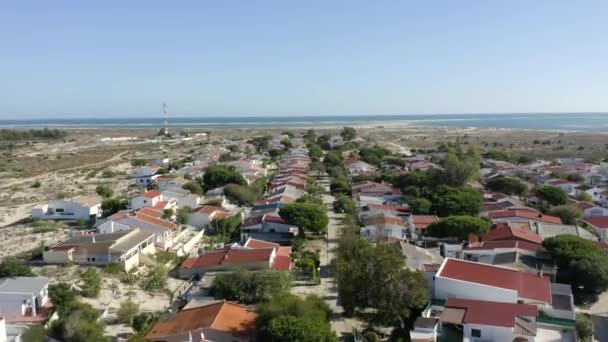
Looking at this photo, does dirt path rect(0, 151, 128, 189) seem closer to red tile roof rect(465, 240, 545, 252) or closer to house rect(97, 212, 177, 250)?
house rect(97, 212, 177, 250)

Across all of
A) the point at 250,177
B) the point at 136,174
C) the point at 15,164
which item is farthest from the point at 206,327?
the point at 15,164

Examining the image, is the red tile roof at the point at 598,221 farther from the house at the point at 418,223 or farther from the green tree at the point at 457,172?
the green tree at the point at 457,172


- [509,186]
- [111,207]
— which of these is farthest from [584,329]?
[111,207]

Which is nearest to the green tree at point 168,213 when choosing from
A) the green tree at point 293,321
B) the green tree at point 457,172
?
the green tree at point 293,321

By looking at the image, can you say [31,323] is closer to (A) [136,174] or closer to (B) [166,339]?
(B) [166,339]

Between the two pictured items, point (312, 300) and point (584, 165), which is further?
point (584, 165)

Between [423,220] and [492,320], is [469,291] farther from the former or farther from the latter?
[423,220]

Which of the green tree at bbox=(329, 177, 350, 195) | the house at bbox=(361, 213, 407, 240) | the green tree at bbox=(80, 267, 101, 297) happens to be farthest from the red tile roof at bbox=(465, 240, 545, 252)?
the green tree at bbox=(329, 177, 350, 195)

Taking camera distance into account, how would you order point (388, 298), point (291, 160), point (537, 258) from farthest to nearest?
point (291, 160) → point (537, 258) → point (388, 298)
